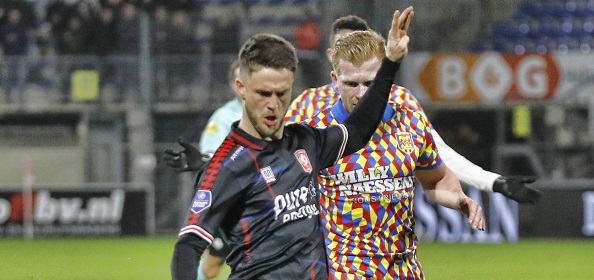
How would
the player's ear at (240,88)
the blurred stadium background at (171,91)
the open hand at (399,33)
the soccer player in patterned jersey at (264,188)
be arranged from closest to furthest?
the soccer player in patterned jersey at (264,188)
the player's ear at (240,88)
the open hand at (399,33)
the blurred stadium background at (171,91)

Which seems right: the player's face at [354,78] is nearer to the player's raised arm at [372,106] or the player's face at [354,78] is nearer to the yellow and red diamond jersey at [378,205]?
the yellow and red diamond jersey at [378,205]

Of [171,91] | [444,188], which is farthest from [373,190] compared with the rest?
[171,91]

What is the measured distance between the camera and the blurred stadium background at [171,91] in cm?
1898

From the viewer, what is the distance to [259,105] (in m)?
3.95

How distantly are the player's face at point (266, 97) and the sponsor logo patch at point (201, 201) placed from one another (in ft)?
1.05

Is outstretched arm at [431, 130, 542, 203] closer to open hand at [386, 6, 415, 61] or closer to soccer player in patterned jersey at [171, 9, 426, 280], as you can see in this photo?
open hand at [386, 6, 415, 61]

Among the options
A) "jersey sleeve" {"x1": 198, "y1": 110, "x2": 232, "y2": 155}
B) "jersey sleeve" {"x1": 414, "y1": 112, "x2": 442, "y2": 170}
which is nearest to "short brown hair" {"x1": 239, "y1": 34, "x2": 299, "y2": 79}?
"jersey sleeve" {"x1": 414, "y1": 112, "x2": 442, "y2": 170}

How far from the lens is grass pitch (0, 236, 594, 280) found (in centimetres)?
1255

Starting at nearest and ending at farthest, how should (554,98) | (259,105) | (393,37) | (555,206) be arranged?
(259,105), (393,37), (555,206), (554,98)

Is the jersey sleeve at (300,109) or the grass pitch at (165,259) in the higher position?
the jersey sleeve at (300,109)

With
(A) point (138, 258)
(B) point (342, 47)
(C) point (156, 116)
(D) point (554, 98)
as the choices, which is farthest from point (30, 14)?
(B) point (342, 47)

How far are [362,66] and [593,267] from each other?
8971 mm

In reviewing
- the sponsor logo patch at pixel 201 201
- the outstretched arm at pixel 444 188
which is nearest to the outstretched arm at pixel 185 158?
the outstretched arm at pixel 444 188

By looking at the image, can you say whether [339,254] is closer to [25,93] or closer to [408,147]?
[408,147]
